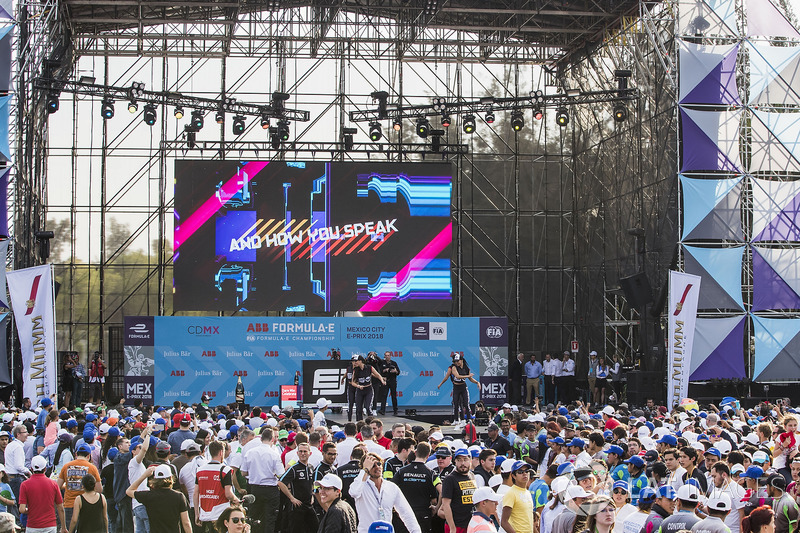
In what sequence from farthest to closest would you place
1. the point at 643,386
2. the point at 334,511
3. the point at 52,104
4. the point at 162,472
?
1. the point at 52,104
2. the point at 643,386
3. the point at 162,472
4. the point at 334,511

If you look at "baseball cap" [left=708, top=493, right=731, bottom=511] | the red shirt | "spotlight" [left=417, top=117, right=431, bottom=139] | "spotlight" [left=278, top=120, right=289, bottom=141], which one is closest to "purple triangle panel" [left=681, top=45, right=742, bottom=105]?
"spotlight" [left=417, top=117, right=431, bottom=139]

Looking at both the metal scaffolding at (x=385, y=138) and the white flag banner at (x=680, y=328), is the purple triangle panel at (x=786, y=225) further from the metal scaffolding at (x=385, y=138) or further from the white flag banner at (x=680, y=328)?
the white flag banner at (x=680, y=328)

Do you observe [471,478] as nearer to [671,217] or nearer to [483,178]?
[671,217]

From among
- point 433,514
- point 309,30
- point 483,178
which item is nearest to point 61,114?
point 309,30

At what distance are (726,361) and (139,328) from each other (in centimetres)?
1557

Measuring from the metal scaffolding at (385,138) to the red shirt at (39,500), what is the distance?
20426mm

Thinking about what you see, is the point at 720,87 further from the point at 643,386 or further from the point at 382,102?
the point at 382,102

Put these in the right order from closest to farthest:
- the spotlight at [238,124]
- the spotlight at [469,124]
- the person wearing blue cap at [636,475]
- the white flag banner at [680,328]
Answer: the person wearing blue cap at [636,475] → the white flag banner at [680,328] → the spotlight at [469,124] → the spotlight at [238,124]

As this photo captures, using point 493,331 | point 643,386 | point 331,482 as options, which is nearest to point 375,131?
point 493,331

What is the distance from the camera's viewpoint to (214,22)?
3141cm

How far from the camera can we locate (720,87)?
27.3 m

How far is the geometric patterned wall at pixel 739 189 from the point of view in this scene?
87.4ft

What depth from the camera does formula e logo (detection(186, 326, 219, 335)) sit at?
2734 cm

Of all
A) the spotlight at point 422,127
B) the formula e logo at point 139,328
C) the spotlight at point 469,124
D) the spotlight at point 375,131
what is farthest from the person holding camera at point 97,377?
the spotlight at point 469,124
